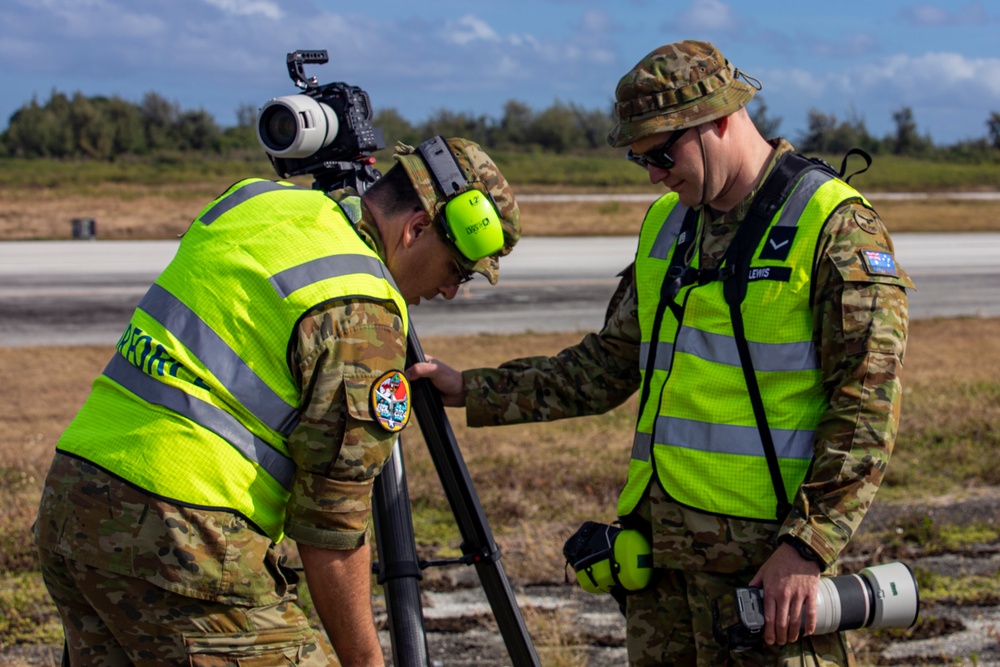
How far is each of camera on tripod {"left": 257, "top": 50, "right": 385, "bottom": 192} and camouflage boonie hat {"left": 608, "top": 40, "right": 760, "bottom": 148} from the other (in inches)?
29.8

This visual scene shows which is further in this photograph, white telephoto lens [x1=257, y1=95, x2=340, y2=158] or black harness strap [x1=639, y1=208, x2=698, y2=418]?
white telephoto lens [x1=257, y1=95, x2=340, y2=158]

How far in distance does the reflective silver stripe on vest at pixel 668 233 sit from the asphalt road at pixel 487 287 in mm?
10104

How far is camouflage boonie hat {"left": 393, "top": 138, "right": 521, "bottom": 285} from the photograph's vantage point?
2.47 m

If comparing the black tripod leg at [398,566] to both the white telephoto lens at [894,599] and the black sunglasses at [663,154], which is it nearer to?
the black sunglasses at [663,154]

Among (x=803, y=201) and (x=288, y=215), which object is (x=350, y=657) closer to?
(x=288, y=215)

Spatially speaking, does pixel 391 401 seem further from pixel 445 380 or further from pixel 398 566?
pixel 445 380

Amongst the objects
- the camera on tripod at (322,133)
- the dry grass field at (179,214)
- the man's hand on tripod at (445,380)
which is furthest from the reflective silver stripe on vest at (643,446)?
the dry grass field at (179,214)

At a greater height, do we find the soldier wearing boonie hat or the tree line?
the tree line

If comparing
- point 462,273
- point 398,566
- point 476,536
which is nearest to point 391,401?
point 462,273

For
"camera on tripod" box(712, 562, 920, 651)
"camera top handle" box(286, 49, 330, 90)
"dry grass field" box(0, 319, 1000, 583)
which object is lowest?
"dry grass field" box(0, 319, 1000, 583)

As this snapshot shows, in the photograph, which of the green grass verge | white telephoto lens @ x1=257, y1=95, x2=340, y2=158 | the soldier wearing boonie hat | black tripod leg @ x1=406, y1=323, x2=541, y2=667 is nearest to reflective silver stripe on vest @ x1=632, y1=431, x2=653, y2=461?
the soldier wearing boonie hat

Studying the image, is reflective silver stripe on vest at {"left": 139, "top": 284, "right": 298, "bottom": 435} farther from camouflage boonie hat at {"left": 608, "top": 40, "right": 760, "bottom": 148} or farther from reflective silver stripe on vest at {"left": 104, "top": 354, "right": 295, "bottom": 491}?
camouflage boonie hat at {"left": 608, "top": 40, "right": 760, "bottom": 148}

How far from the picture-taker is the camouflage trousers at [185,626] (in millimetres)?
2201

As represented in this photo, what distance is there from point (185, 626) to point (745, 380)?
1388mm
